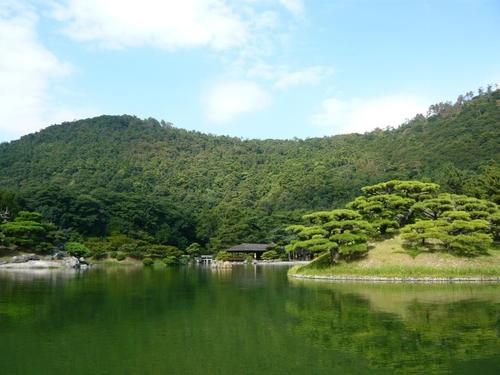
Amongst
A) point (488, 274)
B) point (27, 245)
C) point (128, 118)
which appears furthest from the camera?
point (128, 118)

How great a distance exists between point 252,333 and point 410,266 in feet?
65.8

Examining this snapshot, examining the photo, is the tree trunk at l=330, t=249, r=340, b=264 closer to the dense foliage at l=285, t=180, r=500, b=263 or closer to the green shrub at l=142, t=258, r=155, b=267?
the dense foliage at l=285, t=180, r=500, b=263

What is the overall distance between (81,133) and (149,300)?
112488 millimetres

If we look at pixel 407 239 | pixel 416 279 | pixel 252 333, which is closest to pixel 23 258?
pixel 407 239

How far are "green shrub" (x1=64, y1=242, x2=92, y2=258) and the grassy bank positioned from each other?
100.0 feet

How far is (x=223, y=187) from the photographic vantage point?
105m

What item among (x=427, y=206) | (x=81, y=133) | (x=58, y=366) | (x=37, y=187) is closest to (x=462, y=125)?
(x=427, y=206)

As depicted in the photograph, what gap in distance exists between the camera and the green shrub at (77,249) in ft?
177

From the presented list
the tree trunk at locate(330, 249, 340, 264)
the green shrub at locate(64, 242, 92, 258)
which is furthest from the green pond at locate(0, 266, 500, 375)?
the green shrub at locate(64, 242, 92, 258)

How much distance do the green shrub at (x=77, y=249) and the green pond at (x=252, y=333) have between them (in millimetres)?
31350

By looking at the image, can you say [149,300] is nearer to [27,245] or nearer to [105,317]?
[105,317]

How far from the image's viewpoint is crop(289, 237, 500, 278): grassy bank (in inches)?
1178

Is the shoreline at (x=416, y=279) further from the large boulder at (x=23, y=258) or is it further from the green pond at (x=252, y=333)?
the large boulder at (x=23, y=258)

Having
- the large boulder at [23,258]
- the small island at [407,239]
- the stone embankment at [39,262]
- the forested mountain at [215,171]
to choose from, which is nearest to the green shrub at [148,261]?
the stone embankment at [39,262]
